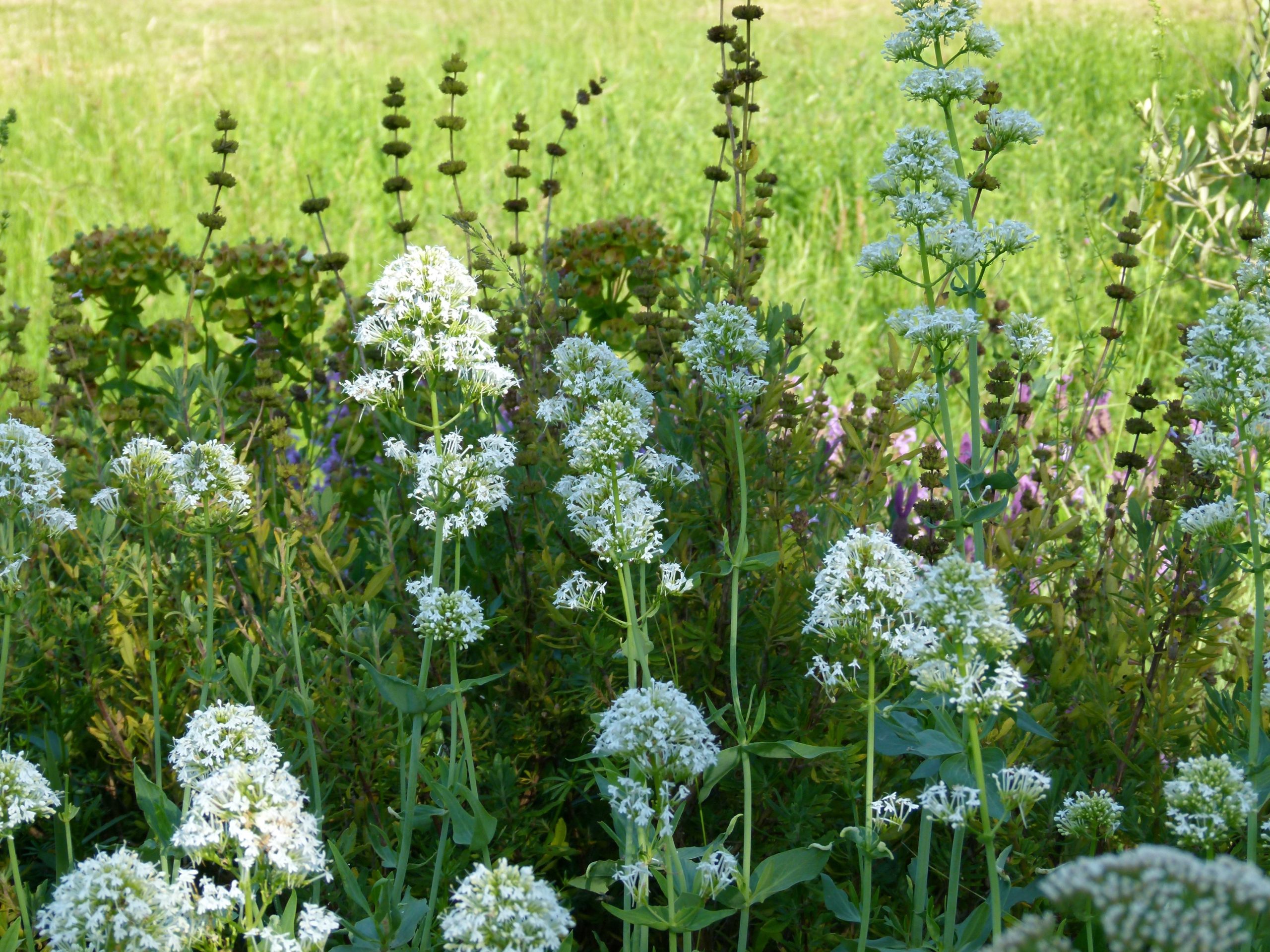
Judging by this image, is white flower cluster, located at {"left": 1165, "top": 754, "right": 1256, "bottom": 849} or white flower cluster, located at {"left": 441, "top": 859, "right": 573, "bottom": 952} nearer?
white flower cluster, located at {"left": 441, "top": 859, "right": 573, "bottom": 952}

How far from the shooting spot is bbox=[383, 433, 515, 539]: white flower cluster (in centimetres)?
231

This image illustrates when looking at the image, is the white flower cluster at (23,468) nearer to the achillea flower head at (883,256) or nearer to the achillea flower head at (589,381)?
the achillea flower head at (589,381)

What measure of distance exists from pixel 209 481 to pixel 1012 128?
1.75m

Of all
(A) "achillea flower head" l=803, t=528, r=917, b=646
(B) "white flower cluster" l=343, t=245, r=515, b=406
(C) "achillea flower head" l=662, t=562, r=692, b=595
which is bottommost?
(C) "achillea flower head" l=662, t=562, r=692, b=595

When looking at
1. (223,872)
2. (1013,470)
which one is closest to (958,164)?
(1013,470)

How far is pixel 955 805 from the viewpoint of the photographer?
203 centimetres

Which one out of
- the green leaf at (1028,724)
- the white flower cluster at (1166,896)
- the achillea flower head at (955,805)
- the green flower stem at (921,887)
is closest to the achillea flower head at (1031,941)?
the white flower cluster at (1166,896)

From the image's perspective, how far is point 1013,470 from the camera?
3033 millimetres

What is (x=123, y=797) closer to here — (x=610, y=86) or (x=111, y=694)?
(x=111, y=694)

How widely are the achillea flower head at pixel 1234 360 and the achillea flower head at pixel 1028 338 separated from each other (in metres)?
0.58

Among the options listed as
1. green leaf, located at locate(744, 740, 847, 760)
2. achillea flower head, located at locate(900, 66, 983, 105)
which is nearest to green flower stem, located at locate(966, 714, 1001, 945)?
green leaf, located at locate(744, 740, 847, 760)

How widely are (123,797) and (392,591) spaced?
2.83 feet

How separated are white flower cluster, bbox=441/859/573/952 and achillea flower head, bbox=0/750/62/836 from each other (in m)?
0.76

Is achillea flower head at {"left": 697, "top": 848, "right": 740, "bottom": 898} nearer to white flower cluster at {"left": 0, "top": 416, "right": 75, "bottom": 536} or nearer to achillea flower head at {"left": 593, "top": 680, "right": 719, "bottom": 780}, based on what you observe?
achillea flower head at {"left": 593, "top": 680, "right": 719, "bottom": 780}
